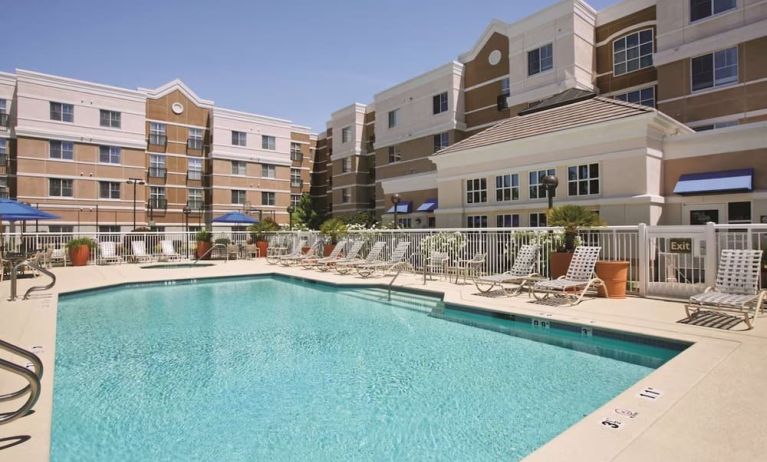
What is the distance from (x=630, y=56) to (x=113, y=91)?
3858 centimetres

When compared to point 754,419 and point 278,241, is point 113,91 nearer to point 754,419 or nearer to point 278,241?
point 278,241

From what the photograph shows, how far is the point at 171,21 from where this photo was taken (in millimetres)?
13648

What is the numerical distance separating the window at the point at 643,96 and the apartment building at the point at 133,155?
31.4 metres

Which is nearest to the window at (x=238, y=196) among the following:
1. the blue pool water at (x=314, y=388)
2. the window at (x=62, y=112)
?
the window at (x=62, y=112)

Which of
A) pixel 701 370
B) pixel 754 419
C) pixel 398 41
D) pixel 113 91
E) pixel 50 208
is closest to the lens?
pixel 754 419

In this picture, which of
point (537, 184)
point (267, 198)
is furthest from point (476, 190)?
point (267, 198)

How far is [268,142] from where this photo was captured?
45.3m

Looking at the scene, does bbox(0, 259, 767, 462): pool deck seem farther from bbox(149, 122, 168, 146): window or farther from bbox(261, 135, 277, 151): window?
bbox(261, 135, 277, 151): window

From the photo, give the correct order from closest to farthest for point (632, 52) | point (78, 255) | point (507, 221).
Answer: point (507, 221)
point (78, 255)
point (632, 52)

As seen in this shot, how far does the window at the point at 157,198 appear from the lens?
39312mm

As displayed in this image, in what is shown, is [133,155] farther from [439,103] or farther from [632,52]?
[632,52]

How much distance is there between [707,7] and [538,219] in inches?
525

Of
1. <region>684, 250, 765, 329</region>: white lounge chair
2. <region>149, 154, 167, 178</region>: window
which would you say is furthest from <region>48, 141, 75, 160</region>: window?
<region>684, 250, 765, 329</region>: white lounge chair

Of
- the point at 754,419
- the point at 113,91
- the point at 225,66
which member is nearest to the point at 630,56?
the point at 225,66
